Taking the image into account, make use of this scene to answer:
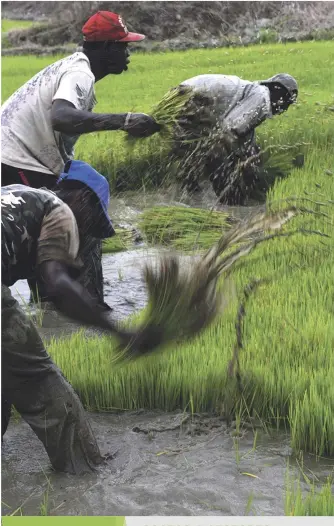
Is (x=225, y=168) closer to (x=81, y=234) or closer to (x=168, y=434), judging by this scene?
(x=81, y=234)

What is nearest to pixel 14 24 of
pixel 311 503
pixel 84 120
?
pixel 84 120

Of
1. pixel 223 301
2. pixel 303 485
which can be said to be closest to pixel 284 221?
pixel 223 301

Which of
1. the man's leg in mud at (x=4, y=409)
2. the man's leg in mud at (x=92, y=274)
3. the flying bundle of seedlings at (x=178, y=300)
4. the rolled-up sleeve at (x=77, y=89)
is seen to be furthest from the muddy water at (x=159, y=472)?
the rolled-up sleeve at (x=77, y=89)

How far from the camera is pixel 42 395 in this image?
2521 millimetres

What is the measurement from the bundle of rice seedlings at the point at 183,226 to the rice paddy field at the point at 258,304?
17 mm

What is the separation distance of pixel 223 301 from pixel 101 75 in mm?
1091

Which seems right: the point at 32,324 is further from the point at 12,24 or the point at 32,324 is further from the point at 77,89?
the point at 12,24

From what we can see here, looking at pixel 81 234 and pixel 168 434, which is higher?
pixel 81 234

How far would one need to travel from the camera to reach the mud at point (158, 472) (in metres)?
2.56

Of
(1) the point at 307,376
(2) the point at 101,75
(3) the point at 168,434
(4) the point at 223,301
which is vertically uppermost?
(2) the point at 101,75

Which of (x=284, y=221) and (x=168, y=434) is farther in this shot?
(x=284, y=221)

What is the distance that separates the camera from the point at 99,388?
3.04 m

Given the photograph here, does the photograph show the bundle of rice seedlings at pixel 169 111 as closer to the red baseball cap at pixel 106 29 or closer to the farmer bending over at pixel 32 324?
the red baseball cap at pixel 106 29

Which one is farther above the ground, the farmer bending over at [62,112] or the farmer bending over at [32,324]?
the farmer bending over at [62,112]
